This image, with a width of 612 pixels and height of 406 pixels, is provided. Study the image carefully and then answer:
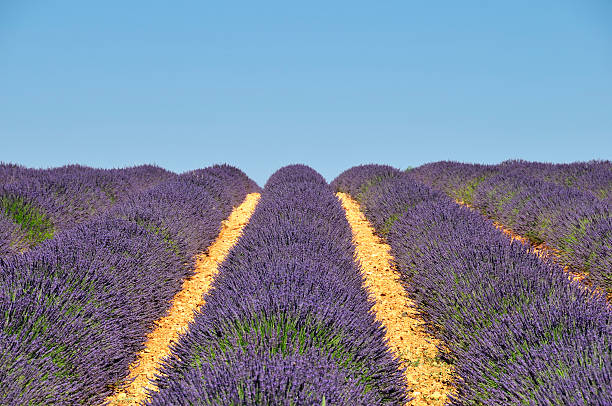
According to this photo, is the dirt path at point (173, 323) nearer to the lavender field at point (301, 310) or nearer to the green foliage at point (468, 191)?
the lavender field at point (301, 310)

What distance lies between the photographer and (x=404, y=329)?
3924 mm

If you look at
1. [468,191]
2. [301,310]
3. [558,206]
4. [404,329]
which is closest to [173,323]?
[404,329]

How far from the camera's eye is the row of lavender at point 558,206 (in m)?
4.96

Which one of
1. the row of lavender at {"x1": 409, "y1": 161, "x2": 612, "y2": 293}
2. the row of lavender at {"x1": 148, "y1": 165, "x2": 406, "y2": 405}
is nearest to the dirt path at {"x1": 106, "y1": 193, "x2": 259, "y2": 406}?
the row of lavender at {"x1": 148, "y1": 165, "x2": 406, "y2": 405}

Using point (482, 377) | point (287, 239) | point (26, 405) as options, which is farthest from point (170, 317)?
point (482, 377)

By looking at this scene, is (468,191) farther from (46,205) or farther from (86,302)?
(86,302)

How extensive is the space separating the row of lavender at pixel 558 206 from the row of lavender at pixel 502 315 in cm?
110

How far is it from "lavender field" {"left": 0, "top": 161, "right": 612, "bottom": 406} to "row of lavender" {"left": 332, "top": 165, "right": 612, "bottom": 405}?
0.01 m

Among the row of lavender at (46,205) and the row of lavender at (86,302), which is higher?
the row of lavender at (46,205)

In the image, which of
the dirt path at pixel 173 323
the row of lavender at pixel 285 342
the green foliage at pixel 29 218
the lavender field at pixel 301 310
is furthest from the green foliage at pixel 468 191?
the green foliage at pixel 29 218

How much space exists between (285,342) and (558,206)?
5130mm

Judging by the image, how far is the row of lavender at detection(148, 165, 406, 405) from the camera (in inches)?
69.9

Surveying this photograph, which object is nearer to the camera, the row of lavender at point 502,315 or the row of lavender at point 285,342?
the row of lavender at point 285,342

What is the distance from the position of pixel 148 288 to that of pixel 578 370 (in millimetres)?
3208
